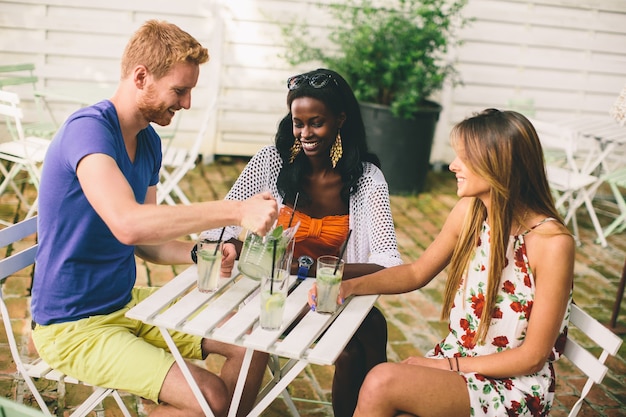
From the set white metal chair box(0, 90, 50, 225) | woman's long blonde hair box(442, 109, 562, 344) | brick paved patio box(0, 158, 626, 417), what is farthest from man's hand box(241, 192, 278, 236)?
white metal chair box(0, 90, 50, 225)

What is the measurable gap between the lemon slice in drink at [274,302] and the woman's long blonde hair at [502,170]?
68 centimetres

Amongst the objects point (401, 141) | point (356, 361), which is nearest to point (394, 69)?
point (401, 141)

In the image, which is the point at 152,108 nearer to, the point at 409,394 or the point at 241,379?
the point at 241,379

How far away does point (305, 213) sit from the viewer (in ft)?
9.65

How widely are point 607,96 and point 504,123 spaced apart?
5.98 metres

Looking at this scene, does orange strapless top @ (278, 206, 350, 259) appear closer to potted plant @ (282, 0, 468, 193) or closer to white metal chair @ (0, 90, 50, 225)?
white metal chair @ (0, 90, 50, 225)

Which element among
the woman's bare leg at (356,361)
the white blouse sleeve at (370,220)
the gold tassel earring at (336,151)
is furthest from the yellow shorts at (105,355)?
the gold tassel earring at (336,151)

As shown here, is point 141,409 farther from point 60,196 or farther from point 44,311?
point 60,196

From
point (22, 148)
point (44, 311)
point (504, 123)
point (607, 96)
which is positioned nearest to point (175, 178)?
point (22, 148)

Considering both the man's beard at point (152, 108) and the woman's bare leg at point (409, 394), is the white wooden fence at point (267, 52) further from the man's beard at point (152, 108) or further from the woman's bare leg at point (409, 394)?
the woman's bare leg at point (409, 394)

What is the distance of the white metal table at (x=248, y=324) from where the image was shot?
6.63 feet

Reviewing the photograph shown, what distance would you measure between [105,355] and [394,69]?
4.32 metres

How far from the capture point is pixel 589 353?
2145mm

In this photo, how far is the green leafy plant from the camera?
5.94m
